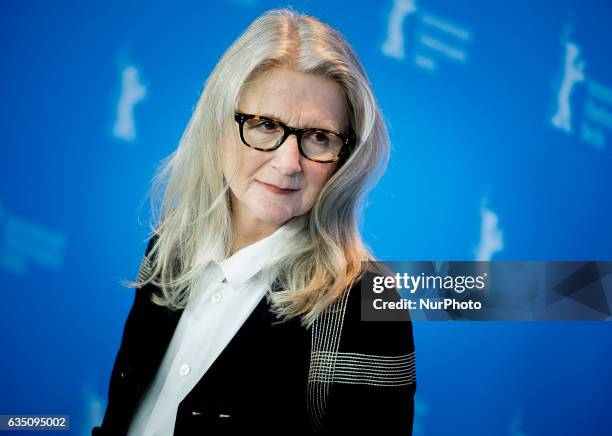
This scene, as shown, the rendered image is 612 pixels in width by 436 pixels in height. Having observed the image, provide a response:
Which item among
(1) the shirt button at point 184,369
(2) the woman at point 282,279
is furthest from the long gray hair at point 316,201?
(1) the shirt button at point 184,369

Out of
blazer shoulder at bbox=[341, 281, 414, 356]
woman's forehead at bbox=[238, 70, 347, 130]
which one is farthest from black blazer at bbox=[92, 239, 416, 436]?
woman's forehead at bbox=[238, 70, 347, 130]

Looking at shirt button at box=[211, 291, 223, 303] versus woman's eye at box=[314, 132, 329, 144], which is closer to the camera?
woman's eye at box=[314, 132, 329, 144]

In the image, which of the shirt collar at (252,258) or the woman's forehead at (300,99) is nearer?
the woman's forehead at (300,99)

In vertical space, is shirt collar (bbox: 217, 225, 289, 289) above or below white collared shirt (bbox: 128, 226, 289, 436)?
above

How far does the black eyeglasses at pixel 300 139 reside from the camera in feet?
3.96

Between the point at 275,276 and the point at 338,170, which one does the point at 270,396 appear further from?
the point at 338,170

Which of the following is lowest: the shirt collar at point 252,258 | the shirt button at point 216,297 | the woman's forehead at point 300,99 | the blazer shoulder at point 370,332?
the blazer shoulder at point 370,332

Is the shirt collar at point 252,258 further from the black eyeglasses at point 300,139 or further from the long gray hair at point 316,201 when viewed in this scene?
the black eyeglasses at point 300,139

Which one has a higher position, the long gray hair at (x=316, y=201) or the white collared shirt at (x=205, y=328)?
the long gray hair at (x=316, y=201)

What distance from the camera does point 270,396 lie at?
4.00ft

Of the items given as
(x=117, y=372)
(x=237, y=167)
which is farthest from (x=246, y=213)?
(x=117, y=372)

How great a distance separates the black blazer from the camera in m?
1.16

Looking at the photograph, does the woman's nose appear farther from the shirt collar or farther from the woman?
the shirt collar

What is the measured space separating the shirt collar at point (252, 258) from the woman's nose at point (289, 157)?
158mm
